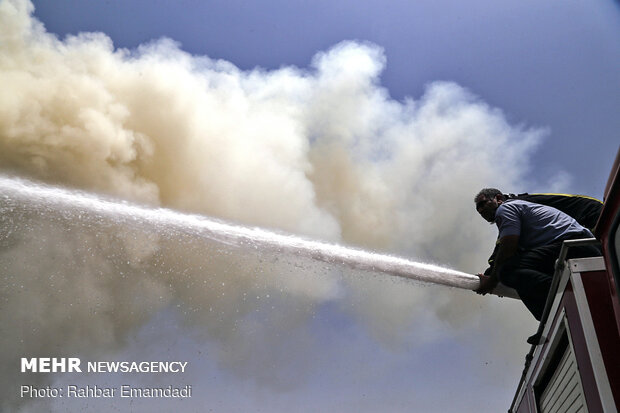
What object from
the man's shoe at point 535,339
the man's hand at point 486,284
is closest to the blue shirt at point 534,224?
the man's hand at point 486,284

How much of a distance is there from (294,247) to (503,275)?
4285 millimetres

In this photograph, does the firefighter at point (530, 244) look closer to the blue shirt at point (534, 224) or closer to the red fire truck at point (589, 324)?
the blue shirt at point (534, 224)

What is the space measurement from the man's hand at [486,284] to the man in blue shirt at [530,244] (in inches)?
6.2

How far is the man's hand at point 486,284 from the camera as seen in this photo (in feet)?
20.0

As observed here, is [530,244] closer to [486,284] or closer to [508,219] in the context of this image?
[508,219]

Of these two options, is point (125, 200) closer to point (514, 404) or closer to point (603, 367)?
point (514, 404)

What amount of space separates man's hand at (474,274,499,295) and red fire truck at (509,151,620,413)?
5.01ft

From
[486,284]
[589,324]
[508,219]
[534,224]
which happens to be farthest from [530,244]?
[589,324]

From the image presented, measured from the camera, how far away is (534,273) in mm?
5316

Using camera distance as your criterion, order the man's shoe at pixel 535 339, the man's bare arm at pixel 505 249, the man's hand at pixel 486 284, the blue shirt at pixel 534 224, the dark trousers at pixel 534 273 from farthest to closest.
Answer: the man's hand at pixel 486 284 → the man's bare arm at pixel 505 249 → the blue shirt at pixel 534 224 → the dark trousers at pixel 534 273 → the man's shoe at pixel 535 339

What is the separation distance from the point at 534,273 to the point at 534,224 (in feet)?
1.83

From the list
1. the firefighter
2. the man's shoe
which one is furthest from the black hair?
the man's shoe

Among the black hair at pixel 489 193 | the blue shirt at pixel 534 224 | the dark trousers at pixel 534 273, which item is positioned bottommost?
the dark trousers at pixel 534 273

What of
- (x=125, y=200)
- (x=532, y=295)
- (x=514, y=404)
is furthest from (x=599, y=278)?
(x=125, y=200)
